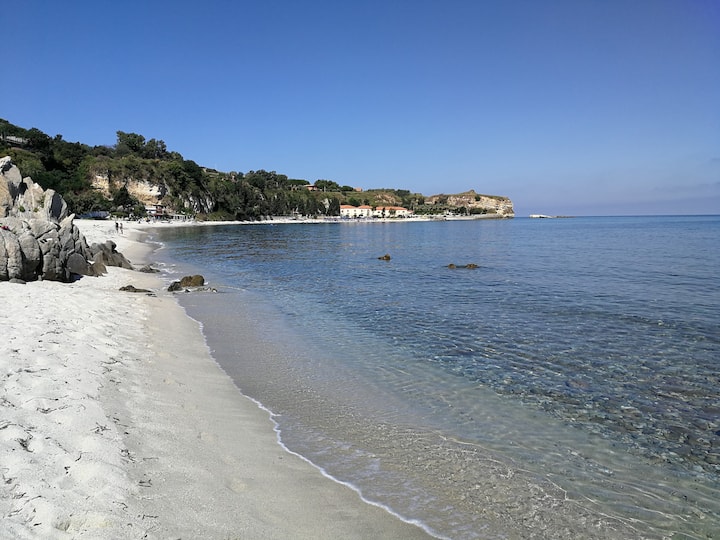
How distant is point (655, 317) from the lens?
15.1m

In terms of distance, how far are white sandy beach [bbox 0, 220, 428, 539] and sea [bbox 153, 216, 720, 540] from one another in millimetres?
575

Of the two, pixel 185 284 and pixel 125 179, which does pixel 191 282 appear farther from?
pixel 125 179

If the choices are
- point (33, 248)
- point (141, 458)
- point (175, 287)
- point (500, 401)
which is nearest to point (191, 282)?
point (175, 287)

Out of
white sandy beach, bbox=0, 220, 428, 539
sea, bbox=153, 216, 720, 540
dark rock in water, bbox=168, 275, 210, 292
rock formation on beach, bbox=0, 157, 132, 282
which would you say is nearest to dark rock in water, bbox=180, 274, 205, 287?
dark rock in water, bbox=168, 275, 210, 292

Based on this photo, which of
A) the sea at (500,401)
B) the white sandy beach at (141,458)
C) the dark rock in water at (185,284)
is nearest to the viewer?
the white sandy beach at (141,458)

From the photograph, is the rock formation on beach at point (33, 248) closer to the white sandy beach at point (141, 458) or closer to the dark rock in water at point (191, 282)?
the dark rock in water at point (191, 282)

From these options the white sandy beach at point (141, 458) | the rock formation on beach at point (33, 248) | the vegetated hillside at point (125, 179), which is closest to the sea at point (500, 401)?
the white sandy beach at point (141, 458)

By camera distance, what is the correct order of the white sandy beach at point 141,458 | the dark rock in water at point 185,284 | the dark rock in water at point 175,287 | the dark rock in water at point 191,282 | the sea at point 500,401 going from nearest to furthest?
the white sandy beach at point 141,458 → the sea at point 500,401 → the dark rock in water at point 175,287 → the dark rock in water at point 185,284 → the dark rock in water at point 191,282

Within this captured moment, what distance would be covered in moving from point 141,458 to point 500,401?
609cm

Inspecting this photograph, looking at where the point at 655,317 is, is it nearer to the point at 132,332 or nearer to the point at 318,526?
the point at 318,526

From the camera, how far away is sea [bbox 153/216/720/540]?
514 centimetres

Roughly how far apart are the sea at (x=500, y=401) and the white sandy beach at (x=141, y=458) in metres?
0.58

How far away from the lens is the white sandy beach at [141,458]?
3824 millimetres

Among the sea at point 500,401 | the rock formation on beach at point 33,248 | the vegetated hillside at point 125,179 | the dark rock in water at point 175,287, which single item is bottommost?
the sea at point 500,401
